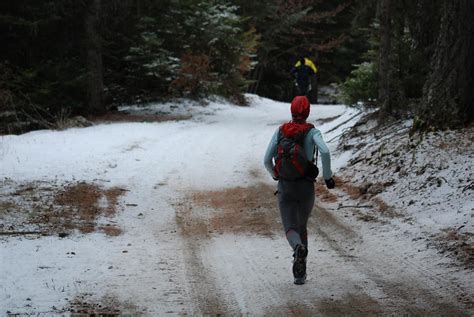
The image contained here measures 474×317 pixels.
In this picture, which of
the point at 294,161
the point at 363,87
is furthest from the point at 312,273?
the point at 363,87

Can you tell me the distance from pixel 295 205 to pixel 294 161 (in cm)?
53

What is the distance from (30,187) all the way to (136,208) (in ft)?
6.33

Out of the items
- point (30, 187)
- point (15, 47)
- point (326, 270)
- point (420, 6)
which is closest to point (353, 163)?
point (420, 6)

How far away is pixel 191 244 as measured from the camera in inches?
305

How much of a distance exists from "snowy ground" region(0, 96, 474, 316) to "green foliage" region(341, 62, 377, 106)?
1731 mm

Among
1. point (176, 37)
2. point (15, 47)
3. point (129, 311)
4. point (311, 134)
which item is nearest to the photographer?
point (129, 311)

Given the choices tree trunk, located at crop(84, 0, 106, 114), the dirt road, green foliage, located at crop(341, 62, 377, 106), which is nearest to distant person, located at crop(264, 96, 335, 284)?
the dirt road

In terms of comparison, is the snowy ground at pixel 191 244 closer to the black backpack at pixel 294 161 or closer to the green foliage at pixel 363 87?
the black backpack at pixel 294 161

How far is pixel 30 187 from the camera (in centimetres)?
984

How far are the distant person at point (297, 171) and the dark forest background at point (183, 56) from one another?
203 inches

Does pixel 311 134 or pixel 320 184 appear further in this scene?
pixel 320 184

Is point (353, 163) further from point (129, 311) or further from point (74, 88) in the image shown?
point (74, 88)

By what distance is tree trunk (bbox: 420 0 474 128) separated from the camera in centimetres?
986

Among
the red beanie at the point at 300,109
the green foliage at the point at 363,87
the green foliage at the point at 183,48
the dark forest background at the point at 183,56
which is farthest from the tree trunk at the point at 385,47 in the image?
the green foliage at the point at 183,48
